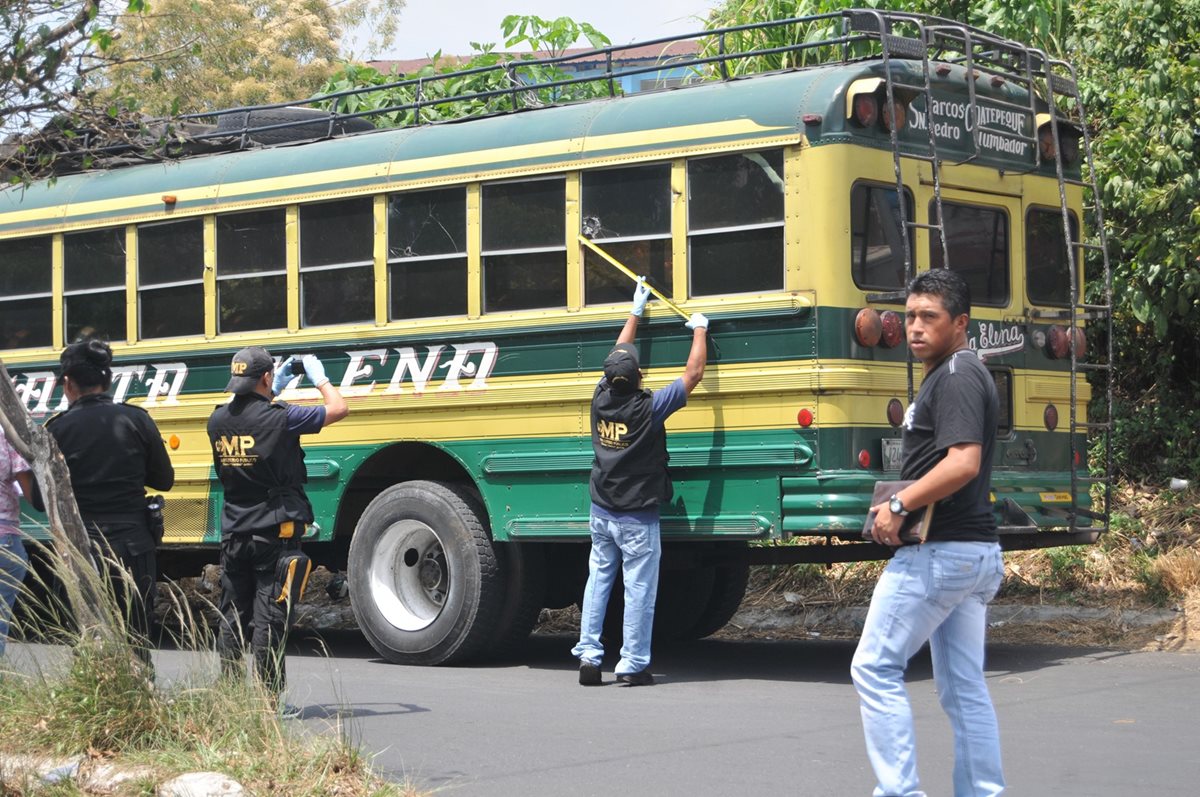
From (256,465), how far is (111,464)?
672 millimetres

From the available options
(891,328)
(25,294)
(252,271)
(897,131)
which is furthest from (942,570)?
(25,294)

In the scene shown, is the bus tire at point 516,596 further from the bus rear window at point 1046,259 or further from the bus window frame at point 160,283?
the bus rear window at point 1046,259

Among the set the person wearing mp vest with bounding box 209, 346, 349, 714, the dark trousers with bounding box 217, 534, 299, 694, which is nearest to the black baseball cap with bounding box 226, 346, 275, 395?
the person wearing mp vest with bounding box 209, 346, 349, 714

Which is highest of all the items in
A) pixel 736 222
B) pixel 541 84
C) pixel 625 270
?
pixel 541 84

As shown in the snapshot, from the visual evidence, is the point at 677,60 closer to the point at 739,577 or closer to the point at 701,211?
the point at 701,211

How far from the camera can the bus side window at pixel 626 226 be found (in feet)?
32.5

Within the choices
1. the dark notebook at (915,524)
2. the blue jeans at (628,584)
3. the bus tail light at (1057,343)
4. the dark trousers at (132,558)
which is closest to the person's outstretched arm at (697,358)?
the blue jeans at (628,584)

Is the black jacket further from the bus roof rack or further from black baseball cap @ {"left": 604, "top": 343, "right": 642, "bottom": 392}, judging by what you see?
black baseball cap @ {"left": 604, "top": 343, "right": 642, "bottom": 392}

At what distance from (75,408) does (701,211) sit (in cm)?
348

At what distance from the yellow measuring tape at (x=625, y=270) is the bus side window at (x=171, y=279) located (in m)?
3.02

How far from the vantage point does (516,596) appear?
10.6 meters

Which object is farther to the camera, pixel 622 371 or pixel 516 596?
pixel 516 596

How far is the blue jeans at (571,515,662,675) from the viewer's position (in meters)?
9.68

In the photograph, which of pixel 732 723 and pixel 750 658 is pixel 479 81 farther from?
pixel 732 723
